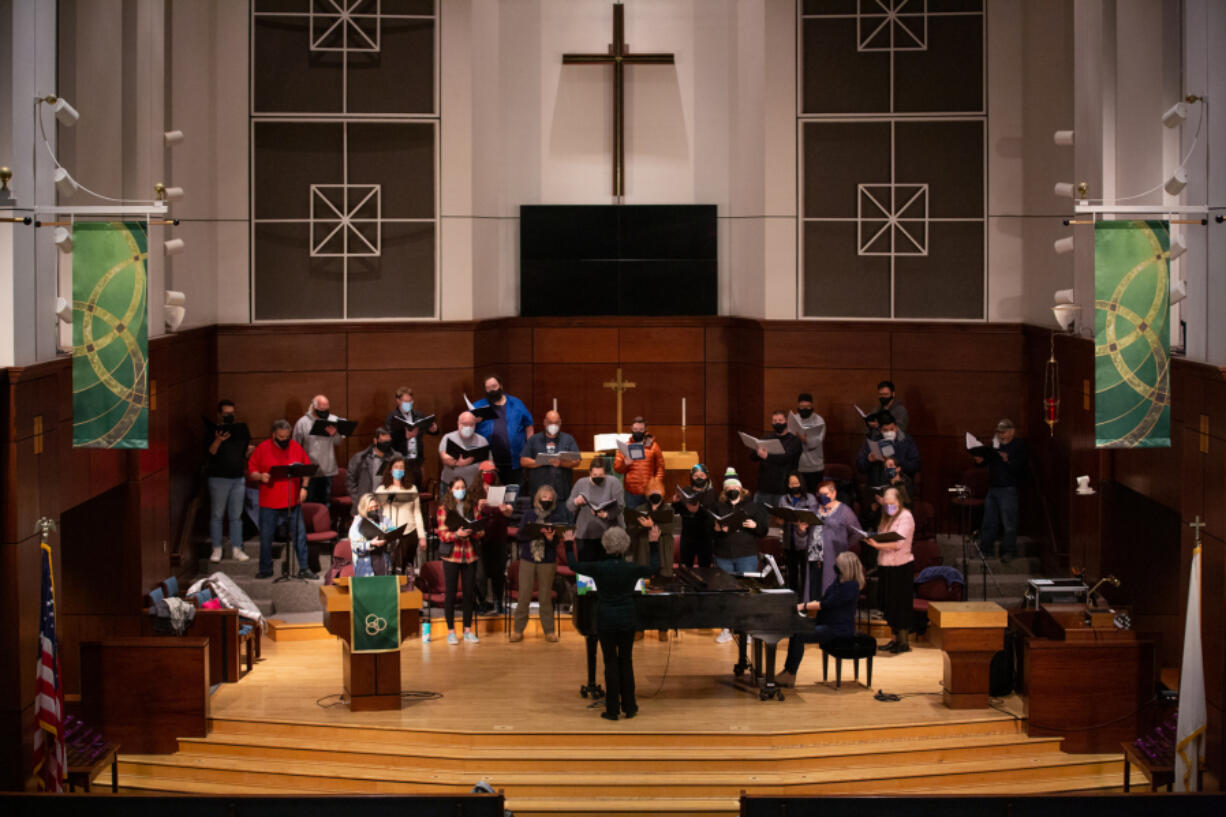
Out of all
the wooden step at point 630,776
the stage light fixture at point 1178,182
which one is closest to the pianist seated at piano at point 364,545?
the wooden step at point 630,776

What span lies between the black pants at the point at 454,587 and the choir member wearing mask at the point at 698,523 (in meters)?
1.96

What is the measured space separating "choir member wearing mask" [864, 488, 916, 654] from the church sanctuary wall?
6653 mm

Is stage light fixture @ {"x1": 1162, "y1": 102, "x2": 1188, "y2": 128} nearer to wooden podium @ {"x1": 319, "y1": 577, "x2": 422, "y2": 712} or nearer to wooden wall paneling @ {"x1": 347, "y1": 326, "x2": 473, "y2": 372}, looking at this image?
wooden podium @ {"x1": 319, "y1": 577, "x2": 422, "y2": 712}

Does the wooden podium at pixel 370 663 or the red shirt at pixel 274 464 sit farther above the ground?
the red shirt at pixel 274 464

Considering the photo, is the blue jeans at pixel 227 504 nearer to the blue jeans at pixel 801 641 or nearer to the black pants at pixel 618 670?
the black pants at pixel 618 670

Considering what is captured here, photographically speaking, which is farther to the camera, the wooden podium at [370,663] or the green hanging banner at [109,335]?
the wooden podium at [370,663]

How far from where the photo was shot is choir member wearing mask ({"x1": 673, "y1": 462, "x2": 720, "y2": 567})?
571 inches

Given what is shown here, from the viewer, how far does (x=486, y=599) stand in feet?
50.4

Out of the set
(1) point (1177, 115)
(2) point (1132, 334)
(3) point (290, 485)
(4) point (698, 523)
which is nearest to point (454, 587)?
(3) point (290, 485)

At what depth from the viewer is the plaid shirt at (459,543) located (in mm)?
14195

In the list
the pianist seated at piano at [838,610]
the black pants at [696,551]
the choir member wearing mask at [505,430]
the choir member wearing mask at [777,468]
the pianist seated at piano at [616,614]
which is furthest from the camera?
the choir member wearing mask at [505,430]

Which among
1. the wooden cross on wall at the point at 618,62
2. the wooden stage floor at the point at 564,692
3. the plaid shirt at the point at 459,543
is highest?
the wooden cross on wall at the point at 618,62

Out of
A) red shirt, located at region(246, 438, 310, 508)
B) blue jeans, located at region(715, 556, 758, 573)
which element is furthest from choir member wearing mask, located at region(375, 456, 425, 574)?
blue jeans, located at region(715, 556, 758, 573)

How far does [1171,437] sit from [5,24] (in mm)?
9362
